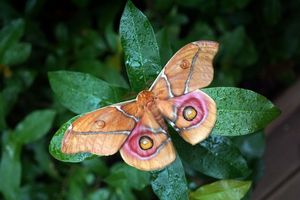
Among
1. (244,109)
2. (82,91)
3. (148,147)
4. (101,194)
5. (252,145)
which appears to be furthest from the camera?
(101,194)

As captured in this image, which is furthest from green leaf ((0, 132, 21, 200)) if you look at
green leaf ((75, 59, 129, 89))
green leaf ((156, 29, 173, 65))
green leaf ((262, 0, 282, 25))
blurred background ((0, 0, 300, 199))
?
green leaf ((262, 0, 282, 25))

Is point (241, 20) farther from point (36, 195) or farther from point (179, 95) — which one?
point (179, 95)

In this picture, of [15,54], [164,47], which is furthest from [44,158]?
[164,47]

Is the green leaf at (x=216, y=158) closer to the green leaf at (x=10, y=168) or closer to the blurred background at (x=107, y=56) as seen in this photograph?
the blurred background at (x=107, y=56)

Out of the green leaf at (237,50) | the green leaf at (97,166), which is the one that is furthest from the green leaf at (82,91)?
the green leaf at (237,50)

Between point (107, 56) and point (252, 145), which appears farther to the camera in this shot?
point (107, 56)

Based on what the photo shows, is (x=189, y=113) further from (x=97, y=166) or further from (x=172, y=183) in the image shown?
(x=97, y=166)
